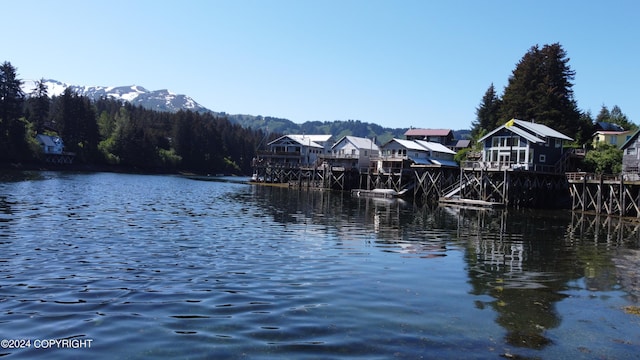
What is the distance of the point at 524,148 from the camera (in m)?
58.9

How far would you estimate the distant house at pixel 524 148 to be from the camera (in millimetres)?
58062

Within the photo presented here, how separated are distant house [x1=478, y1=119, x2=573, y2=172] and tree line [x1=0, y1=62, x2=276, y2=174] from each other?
300 ft

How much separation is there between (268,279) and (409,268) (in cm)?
608

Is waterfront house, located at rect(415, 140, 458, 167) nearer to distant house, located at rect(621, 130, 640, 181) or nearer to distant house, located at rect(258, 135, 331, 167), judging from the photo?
distant house, located at rect(258, 135, 331, 167)

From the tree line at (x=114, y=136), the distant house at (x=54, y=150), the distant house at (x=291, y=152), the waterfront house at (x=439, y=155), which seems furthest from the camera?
the distant house at (x=54, y=150)

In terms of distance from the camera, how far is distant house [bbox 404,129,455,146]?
106 meters

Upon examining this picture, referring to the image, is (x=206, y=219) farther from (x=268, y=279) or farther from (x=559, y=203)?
(x=559, y=203)

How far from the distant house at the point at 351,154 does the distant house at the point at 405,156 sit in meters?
8.62

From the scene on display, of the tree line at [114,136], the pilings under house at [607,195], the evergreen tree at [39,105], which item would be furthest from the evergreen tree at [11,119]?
the pilings under house at [607,195]

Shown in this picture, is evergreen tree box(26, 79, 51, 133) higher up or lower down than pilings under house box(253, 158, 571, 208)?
higher up

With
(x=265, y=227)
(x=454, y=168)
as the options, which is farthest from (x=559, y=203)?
(x=265, y=227)

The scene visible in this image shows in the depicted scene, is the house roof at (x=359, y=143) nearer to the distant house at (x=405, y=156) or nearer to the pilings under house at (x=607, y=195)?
the distant house at (x=405, y=156)

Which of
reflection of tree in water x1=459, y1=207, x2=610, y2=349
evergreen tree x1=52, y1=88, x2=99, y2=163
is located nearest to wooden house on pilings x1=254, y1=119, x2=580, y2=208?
reflection of tree in water x1=459, y1=207, x2=610, y2=349

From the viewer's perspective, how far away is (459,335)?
11336 millimetres
